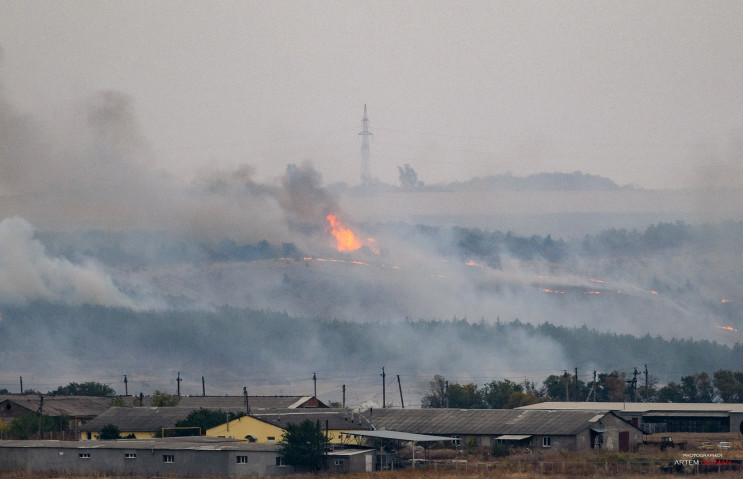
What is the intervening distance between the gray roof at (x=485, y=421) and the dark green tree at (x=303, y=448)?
1032 inches

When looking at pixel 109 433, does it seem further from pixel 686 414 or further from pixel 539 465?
pixel 686 414

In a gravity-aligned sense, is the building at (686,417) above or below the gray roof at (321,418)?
below

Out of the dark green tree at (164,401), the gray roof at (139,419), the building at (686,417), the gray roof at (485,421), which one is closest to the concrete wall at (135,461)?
the gray roof at (139,419)

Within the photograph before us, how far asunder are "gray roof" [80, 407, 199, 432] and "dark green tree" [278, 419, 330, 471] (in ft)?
105

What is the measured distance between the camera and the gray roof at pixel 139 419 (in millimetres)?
119625

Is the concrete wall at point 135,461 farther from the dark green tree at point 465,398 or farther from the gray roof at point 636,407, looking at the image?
the dark green tree at point 465,398

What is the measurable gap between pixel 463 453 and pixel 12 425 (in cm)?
5440

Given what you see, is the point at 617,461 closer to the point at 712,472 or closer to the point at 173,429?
the point at 712,472

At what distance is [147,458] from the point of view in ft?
299

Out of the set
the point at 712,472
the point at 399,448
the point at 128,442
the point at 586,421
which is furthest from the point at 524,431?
the point at 128,442

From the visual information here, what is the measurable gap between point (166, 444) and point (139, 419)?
2984cm

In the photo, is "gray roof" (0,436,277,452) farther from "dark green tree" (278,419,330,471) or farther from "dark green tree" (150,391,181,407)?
"dark green tree" (150,391,181,407)

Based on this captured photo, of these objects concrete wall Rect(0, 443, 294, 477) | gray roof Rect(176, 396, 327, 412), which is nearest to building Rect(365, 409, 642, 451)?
gray roof Rect(176, 396, 327, 412)

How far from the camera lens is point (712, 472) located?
84562 mm
